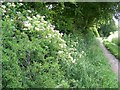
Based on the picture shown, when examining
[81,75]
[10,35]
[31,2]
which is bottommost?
[81,75]

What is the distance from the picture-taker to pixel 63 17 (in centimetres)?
541

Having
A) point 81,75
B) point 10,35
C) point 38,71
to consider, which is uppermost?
point 10,35

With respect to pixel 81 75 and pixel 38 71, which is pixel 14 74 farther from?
pixel 81 75

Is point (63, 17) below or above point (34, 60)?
above

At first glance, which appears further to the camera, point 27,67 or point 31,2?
point 31,2

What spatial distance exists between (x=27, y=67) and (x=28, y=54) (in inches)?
6.0

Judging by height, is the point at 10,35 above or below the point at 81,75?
above

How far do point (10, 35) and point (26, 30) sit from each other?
418mm

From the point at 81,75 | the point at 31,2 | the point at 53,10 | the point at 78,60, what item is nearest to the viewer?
the point at 81,75

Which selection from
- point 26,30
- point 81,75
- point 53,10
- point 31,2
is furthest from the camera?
point 53,10

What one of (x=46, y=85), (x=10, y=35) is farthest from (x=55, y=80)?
(x=10, y=35)

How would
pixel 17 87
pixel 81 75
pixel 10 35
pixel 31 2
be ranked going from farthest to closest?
pixel 31 2
pixel 81 75
pixel 10 35
pixel 17 87

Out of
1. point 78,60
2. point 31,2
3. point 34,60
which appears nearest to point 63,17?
point 31,2

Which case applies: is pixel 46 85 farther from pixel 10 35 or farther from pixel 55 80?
pixel 10 35
